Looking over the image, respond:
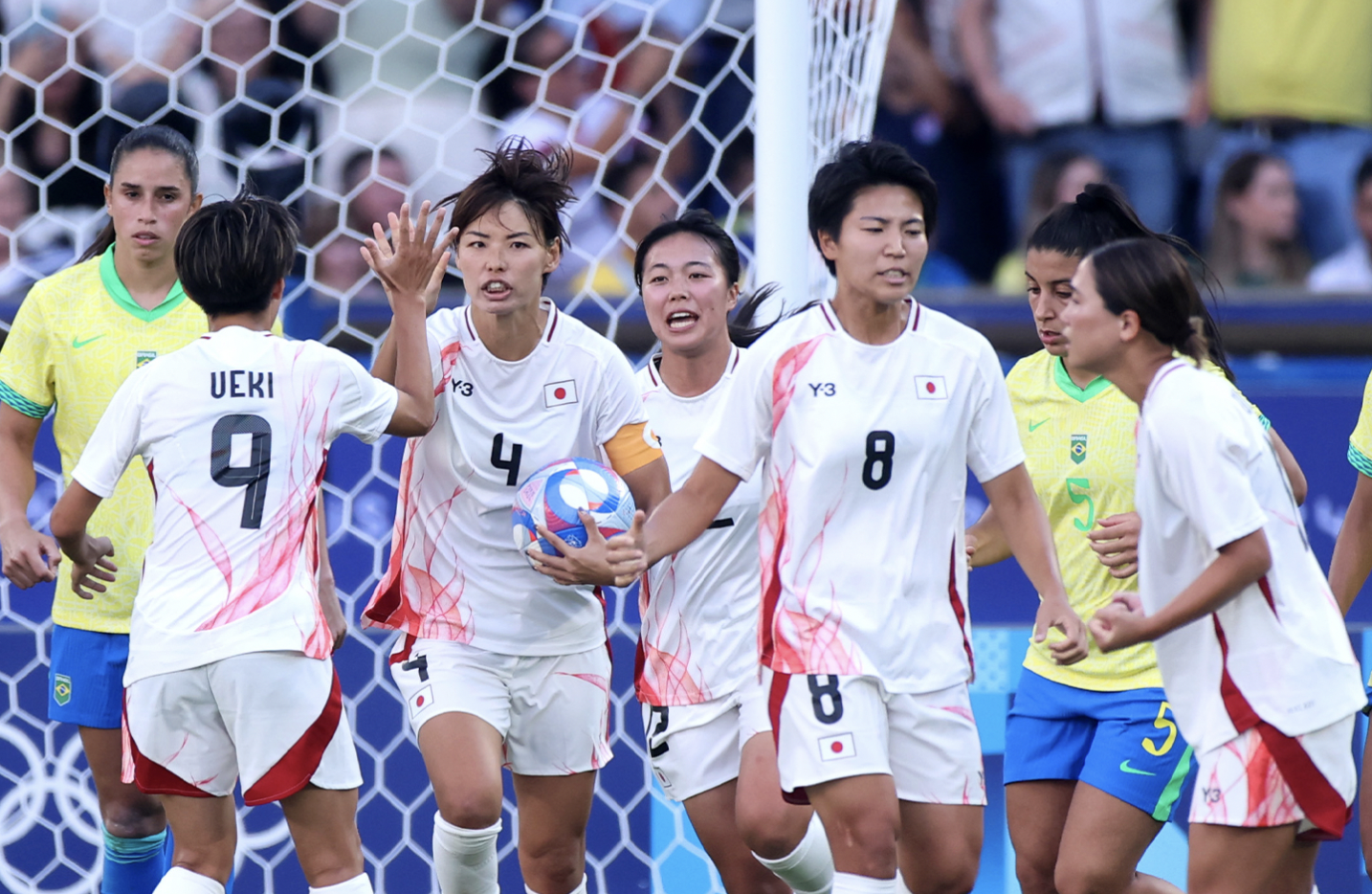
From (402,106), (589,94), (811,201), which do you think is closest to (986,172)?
(589,94)

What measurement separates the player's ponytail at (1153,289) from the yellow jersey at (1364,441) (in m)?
1.06

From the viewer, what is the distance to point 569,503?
3.76 meters

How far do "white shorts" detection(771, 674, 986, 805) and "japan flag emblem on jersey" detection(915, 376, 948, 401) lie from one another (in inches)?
24.8

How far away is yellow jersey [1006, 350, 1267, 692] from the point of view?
4082mm

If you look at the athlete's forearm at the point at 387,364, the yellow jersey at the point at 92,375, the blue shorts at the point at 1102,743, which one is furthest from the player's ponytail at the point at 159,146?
the blue shorts at the point at 1102,743

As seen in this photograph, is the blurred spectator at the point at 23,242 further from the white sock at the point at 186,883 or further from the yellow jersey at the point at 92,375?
the white sock at the point at 186,883

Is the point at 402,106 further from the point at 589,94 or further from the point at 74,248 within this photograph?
the point at 74,248

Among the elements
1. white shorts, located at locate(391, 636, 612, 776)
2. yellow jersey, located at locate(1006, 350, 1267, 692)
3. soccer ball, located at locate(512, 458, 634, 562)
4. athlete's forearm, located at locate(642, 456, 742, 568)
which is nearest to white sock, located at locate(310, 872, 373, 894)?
white shorts, located at locate(391, 636, 612, 776)

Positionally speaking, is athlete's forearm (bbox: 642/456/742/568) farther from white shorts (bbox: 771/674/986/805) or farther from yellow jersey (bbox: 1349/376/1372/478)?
yellow jersey (bbox: 1349/376/1372/478)

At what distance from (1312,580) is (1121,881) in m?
1.13

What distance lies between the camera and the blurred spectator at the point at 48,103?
6336 millimetres

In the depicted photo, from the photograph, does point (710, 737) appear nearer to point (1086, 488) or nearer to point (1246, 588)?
point (1086, 488)

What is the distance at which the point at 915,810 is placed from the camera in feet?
11.8

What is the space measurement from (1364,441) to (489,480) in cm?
222
